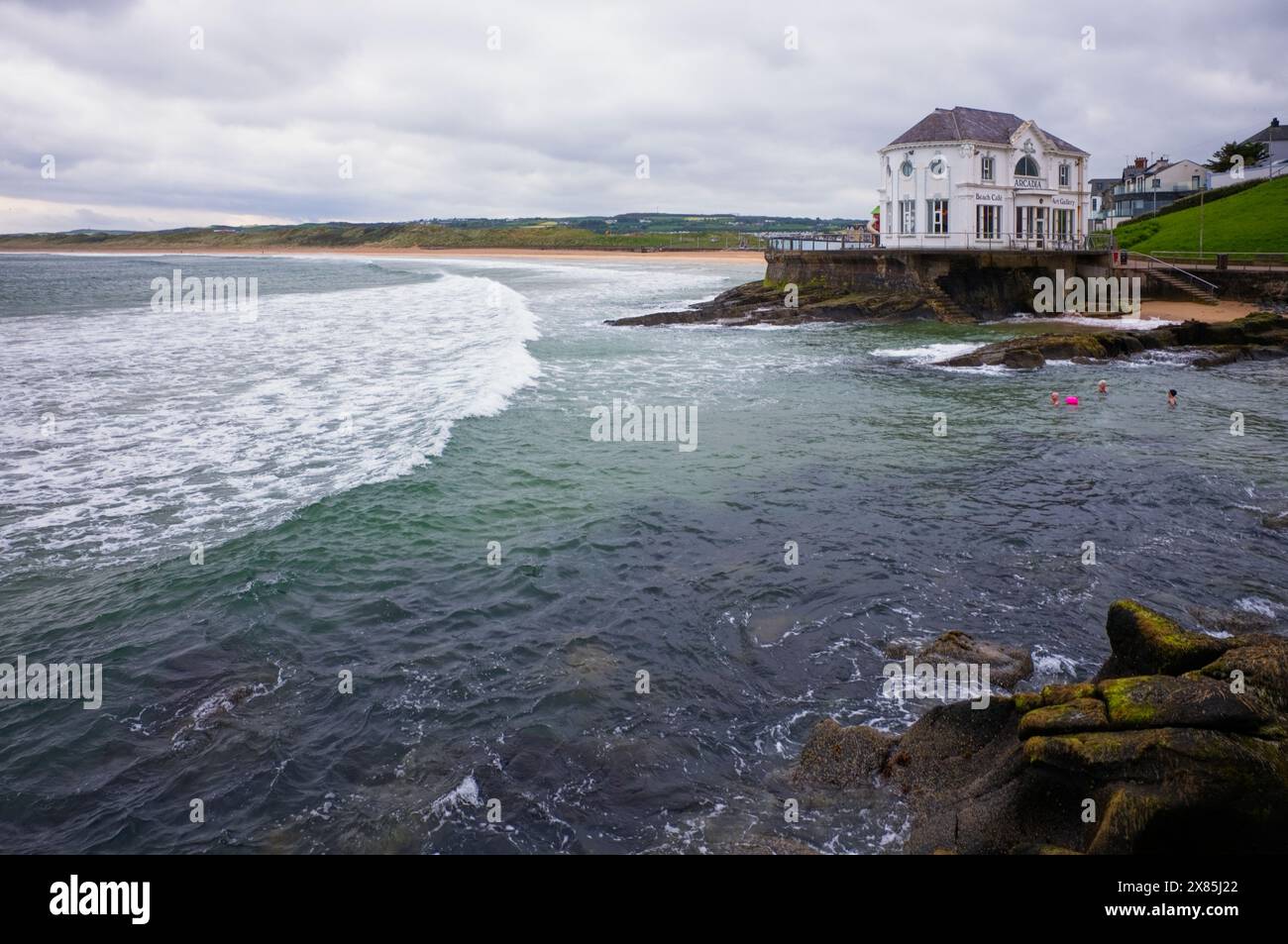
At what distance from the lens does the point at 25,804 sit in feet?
27.7

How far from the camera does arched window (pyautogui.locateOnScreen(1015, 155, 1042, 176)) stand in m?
53.8

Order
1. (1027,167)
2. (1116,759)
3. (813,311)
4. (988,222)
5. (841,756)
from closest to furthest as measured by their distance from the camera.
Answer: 1. (1116,759)
2. (841,756)
3. (813,311)
4. (988,222)
5. (1027,167)

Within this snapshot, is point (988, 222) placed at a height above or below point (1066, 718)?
above

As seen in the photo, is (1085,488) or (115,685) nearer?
(115,685)

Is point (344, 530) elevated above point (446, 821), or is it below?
above

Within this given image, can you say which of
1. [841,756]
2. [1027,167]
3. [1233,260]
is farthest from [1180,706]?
[1233,260]

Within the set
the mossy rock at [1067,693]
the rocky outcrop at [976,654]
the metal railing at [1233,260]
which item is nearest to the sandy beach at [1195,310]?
the metal railing at [1233,260]

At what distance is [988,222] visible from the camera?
5347 centimetres

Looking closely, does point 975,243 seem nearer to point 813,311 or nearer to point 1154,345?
point 813,311

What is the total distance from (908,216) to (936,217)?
70.0 inches

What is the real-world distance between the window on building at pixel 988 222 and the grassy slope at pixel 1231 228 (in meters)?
17.1

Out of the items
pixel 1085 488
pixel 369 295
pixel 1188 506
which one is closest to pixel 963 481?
pixel 1085 488

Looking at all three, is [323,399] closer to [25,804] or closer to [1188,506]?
[25,804]
